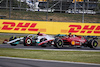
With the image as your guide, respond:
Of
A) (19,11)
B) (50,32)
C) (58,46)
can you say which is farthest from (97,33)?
(19,11)

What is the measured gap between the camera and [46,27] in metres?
25.4

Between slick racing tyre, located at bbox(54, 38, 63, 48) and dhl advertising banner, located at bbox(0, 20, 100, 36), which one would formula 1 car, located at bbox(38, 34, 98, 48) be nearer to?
slick racing tyre, located at bbox(54, 38, 63, 48)

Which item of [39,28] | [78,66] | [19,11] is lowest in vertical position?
[78,66]

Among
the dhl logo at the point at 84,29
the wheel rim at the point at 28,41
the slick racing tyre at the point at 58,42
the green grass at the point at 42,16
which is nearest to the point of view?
the slick racing tyre at the point at 58,42

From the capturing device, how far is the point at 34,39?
18.1 meters

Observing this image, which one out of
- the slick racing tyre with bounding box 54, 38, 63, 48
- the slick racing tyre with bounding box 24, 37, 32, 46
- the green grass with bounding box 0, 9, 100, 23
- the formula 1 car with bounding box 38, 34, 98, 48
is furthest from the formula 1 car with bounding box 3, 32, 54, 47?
the green grass with bounding box 0, 9, 100, 23

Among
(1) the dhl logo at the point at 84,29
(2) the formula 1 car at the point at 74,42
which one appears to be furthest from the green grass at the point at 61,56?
(1) the dhl logo at the point at 84,29

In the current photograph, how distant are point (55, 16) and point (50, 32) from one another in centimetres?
837

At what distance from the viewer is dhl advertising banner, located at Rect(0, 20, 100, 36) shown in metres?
24.8

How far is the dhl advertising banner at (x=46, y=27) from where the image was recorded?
81.3 feet

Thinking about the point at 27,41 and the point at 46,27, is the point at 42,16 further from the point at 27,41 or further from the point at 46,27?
the point at 27,41

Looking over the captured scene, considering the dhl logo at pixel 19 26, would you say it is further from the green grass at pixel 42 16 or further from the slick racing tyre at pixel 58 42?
the slick racing tyre at pixel 58 42

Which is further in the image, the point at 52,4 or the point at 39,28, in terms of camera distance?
the point at 52,4

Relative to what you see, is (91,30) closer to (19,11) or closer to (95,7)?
(19,11)
